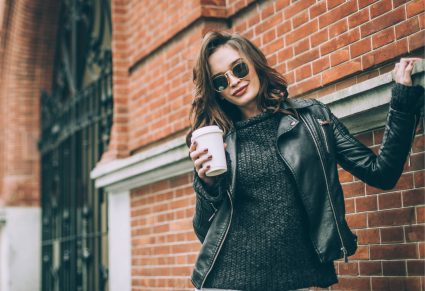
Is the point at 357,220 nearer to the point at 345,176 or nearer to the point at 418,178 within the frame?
the point at 345,176

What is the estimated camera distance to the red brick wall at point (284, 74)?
130 inches

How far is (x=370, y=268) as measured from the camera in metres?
3.50

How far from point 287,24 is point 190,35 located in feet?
3.38

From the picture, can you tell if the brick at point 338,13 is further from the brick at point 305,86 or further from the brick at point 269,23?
the brick at point 269,23

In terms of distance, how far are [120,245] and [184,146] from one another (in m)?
1.64

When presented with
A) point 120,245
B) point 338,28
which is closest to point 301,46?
point 338,28

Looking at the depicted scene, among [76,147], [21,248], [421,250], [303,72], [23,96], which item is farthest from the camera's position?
[23,96]

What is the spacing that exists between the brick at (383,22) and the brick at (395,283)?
1133mm

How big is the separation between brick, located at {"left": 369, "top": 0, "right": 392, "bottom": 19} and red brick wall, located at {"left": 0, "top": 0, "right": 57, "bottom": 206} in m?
6.27

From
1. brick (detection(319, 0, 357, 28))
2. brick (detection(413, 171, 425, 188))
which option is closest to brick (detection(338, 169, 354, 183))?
brick (detection(413, 171, 425, 188))

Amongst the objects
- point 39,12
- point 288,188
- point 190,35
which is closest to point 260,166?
point 288,188

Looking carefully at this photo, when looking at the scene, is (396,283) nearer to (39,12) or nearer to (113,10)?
(113,10)

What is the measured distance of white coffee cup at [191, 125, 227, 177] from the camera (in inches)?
104

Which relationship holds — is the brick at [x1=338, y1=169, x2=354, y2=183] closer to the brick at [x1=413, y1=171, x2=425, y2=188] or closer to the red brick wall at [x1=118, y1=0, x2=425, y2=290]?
the red brick wall at [x1=118, y1=0, x2=425, y2=290]
